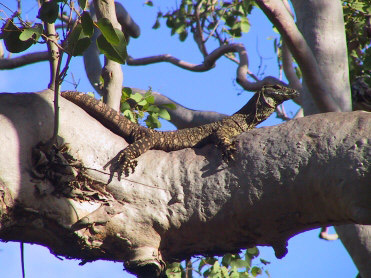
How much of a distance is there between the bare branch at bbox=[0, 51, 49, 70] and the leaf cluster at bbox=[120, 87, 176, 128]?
2.19 m

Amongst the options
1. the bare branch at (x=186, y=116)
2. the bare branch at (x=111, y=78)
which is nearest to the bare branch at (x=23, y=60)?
the bare branch at (x=186, y=116)

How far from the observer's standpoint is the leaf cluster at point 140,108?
5.23 meters

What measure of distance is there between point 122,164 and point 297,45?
206 cm

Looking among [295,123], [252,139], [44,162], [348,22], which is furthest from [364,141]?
[348,22]

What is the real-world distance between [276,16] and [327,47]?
2.90ft

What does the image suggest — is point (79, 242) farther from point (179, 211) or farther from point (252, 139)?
point (252, 139)

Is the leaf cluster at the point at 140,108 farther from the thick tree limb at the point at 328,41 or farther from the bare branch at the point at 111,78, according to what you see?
the thick tree limb at the point at 328,41

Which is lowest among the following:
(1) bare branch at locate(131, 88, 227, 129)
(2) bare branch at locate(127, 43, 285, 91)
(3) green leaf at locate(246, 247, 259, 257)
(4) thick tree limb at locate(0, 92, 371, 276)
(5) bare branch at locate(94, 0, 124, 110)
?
(4) thick tree limb at locate(0, 92, 371, 276)

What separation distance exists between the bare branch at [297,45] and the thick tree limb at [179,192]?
152 cm

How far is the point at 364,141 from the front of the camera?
111 inches

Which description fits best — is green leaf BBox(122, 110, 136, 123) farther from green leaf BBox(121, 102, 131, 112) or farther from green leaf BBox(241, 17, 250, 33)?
green leaf BBox(241, 17, 250, 33)

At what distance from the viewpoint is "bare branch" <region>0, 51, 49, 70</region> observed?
7.09m

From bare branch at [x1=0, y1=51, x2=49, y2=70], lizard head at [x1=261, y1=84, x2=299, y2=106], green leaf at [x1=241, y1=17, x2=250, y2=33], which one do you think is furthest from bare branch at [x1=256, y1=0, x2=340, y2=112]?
green leaf at [x1=241, y1=17, x2=250, y2=33]

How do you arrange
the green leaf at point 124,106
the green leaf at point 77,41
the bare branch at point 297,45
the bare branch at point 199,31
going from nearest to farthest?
the green leaf at point 77,41 < the bare branch at point 297,45 < the green leaf at point 124,106 < the bare branch at point 199,31
